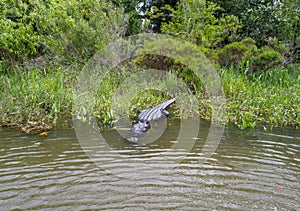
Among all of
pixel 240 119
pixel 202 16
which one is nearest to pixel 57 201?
pixel 240 119

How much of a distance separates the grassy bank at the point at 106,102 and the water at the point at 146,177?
92 centimetres

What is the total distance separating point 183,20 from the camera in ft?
26.7

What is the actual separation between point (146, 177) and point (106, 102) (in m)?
2.80

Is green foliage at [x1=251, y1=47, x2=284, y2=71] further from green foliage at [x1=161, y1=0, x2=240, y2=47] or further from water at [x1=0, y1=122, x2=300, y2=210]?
water at [x1=0, y1=122, x2=300, y2=210]

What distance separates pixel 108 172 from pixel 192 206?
88 centimetres

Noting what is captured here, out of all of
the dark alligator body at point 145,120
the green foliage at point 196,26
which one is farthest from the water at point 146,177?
the green foliage at point 196,26

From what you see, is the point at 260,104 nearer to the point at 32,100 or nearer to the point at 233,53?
the point at 233,53

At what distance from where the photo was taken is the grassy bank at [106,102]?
436 cm

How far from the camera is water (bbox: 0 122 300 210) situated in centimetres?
193

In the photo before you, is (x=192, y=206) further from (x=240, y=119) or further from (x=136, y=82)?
(x=136, y=82)

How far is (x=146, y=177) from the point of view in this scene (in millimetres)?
2357

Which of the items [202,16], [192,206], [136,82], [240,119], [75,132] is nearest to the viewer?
[192,206]

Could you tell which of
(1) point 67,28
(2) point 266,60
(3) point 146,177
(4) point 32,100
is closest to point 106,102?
(4) point 32,100

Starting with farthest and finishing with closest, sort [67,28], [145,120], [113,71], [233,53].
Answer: [233,53] → [67,28] → [113,71] → [145,120]
